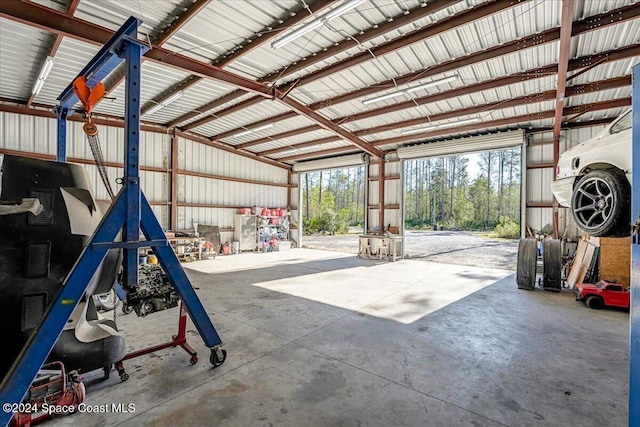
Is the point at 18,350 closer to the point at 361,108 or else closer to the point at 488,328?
the point at 488,328

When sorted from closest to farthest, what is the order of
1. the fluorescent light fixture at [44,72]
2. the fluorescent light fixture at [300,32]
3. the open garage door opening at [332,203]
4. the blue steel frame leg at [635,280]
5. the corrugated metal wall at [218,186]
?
the blue steel frame leg at [635,280] < the fluorescent light fixture at [300,32] < the fluorescent light fixture at [44,72] < the corrugated metal wall at [218,186] < the open garage door opening at [332,203]

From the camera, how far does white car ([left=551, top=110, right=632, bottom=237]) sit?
120 inches

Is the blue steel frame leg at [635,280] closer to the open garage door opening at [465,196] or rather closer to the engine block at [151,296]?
the engine block at [151,296]

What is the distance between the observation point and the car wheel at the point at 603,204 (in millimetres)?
3053

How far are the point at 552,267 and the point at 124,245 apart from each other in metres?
7.88

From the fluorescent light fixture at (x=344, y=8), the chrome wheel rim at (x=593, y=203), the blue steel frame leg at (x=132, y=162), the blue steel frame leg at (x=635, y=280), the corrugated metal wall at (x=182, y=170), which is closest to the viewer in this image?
the blue steel frame leg at (x=635, y=280)

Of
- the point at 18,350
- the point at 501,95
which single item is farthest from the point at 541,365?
the point at 501,95

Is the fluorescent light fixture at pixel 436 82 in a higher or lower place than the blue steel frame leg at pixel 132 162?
higher

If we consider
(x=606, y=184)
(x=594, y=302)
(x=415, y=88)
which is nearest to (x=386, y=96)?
(x=415, y=88)

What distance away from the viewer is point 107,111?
30.0 ft

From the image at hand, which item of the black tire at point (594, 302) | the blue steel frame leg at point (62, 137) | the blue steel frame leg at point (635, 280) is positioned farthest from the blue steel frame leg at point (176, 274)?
the black tire at point (594, 302)

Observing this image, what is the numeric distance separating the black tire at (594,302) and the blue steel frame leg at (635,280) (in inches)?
186

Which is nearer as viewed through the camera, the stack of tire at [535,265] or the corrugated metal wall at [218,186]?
the stack of tire at [535,265]

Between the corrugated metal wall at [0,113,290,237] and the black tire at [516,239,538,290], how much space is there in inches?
426
